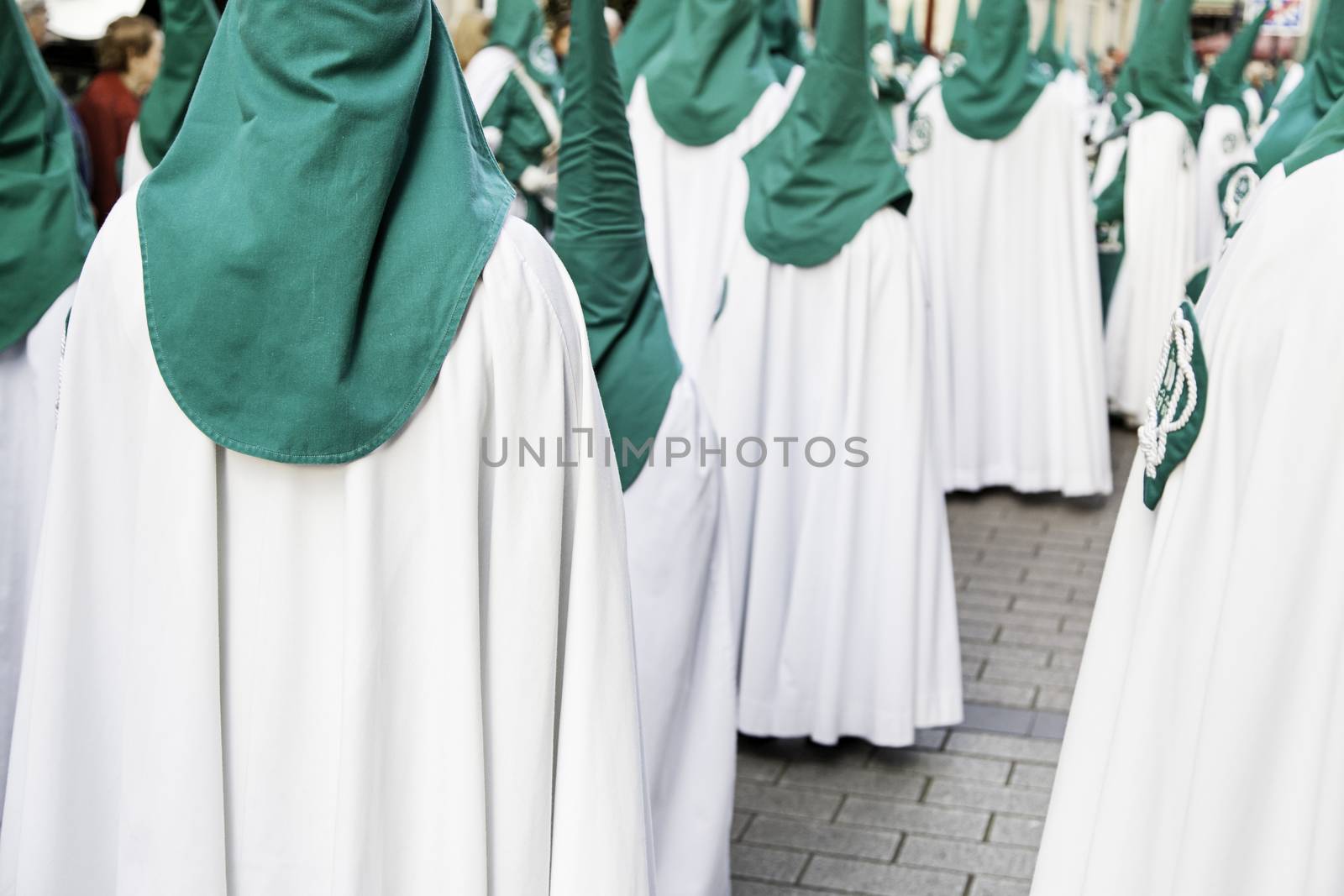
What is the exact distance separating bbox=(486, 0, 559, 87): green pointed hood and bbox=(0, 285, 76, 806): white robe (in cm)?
342

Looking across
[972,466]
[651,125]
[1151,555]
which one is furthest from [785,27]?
[1151,555]

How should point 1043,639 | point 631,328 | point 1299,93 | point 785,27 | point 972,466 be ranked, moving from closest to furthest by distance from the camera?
point 631,328 < point 1299,93 < point 1043,639 < point 785,27 < point 972,466

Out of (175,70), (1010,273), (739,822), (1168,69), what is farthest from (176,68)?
(1168,69)

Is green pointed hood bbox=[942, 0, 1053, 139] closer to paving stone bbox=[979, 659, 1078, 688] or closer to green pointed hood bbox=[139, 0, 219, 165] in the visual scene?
paving stone bbox=[979, 659, 1078, 688]

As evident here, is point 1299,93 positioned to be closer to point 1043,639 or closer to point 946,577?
point 946,577

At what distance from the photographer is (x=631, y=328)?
8.96 ft

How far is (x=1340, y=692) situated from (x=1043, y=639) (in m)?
2.96

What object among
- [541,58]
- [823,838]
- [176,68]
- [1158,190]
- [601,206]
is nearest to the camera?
[601,206]

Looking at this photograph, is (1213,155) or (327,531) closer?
(327,531)

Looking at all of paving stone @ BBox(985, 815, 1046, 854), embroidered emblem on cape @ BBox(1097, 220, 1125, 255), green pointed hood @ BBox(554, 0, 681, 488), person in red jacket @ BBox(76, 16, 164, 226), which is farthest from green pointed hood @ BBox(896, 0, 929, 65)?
green pointed hood @ BBox(554, 0, 681, 488)

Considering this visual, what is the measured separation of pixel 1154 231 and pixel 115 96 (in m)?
4.83

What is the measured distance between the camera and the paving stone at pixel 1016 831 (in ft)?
11.6

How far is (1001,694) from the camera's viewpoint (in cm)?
446

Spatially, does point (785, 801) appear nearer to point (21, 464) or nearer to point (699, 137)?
point (21, 464)
